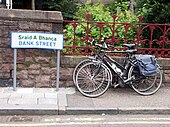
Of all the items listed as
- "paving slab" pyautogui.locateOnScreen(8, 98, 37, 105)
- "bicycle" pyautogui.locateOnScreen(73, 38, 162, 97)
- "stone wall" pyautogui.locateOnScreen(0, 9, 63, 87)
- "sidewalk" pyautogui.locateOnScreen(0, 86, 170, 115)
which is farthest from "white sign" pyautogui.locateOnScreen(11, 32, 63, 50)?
"paving slab" pyautogui.locateOnScreen(8, 98, 37, 105)

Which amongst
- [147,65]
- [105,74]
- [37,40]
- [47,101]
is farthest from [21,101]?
[147,65]

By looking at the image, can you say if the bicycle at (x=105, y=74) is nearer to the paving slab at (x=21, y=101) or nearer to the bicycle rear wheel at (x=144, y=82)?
the bicycle rear wheel at (x=144, y=82)

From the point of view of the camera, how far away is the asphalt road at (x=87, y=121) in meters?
5.20

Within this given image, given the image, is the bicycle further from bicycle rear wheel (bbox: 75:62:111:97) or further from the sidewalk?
the sidewalk

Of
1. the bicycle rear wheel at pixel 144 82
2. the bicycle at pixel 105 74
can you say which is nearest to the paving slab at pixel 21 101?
the bicycle at pixel 105 74

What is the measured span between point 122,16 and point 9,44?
4.06 m

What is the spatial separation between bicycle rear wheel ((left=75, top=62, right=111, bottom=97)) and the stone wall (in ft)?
2.02

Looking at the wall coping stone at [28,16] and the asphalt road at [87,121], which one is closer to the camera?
the asphalt road at [87,121]

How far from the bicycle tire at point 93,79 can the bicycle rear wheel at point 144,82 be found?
1.69 feet

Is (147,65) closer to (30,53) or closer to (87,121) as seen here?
(87,121)

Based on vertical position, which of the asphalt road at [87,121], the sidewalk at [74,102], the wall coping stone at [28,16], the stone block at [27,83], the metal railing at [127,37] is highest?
the wall coping stone at [28,16]

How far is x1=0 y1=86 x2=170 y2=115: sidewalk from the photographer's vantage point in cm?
559

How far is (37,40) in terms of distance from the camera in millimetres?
6371

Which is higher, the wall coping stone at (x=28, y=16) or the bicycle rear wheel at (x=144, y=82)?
the wall coping stone at (x=28, y=16)
